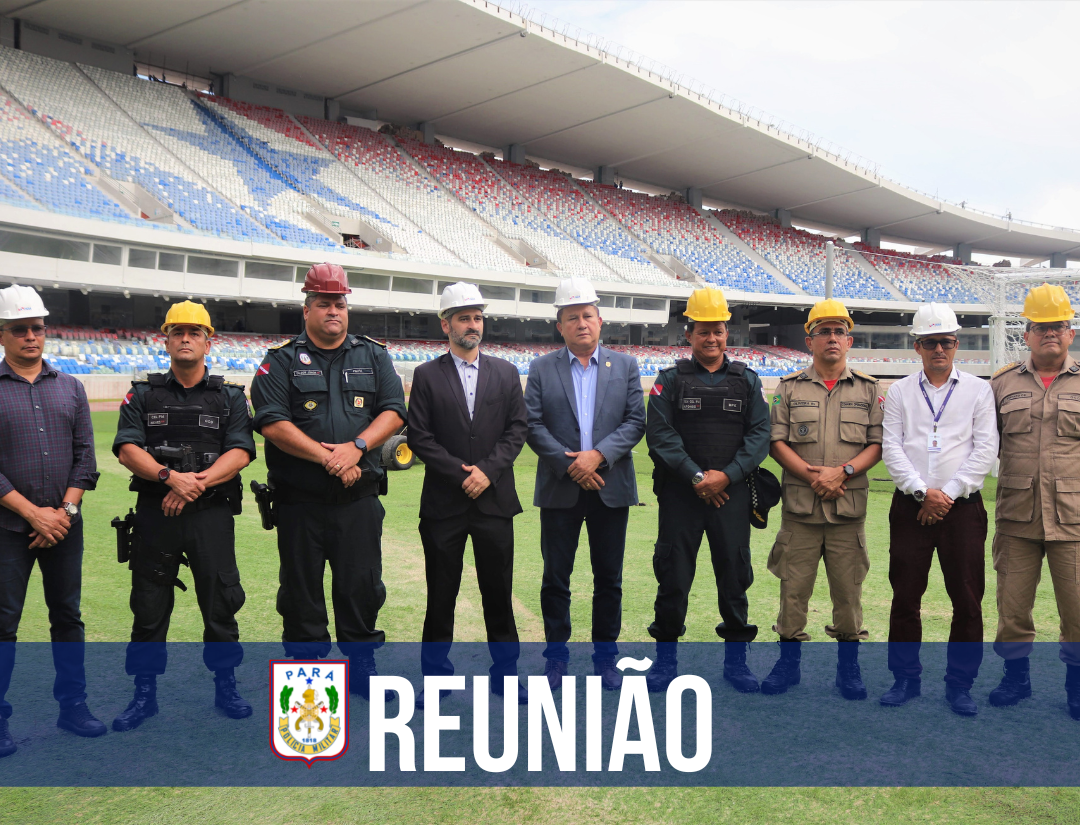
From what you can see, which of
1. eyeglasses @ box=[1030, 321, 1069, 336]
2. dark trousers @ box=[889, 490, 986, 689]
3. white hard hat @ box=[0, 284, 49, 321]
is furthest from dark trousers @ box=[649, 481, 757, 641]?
white hard hat @ box=[0, 284, 49, 321]

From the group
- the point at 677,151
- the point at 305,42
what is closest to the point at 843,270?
the point at 677,151

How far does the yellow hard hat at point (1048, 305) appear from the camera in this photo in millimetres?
4184

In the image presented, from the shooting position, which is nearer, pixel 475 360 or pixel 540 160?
pixel 475 360

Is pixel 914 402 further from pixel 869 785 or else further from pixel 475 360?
pixel 475 360

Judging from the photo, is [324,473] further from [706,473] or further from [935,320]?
[935,320]

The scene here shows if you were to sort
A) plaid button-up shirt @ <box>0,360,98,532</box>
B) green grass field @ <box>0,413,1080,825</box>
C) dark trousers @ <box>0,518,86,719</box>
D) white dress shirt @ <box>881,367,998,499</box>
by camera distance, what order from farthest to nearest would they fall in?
1. white dress shirt @ <box>881,367,998,499</box>
2. plaid button-up shirt @ <box>0,360,98,532</box>
3. dark trousers @ <box>0,518,86,719</box>
4. green grass field @ <box>0,413,1080,825</box>

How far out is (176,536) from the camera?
3.96 m

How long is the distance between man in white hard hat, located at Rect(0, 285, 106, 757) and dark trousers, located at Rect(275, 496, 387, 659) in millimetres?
967

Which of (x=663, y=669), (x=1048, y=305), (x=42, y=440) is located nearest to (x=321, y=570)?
(x=42, y=440)

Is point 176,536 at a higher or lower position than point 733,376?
lower

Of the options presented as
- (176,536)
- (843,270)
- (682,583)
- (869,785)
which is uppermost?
(843,270)

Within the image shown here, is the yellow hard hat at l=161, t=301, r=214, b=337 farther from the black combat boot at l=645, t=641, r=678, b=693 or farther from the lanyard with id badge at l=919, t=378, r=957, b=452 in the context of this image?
the lanyard with id badge at l=919, t=378, r=957, b=452

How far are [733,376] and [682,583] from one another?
3.99 feet

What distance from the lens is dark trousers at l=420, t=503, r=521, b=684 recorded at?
4.19m
